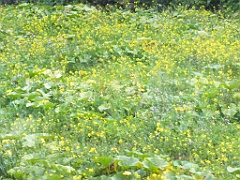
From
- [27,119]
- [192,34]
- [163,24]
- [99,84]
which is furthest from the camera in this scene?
[163,24]

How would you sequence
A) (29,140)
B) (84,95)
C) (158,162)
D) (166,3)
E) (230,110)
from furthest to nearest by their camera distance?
1. (166,3)
2. (84,95)
3. (230,110)
4. (29,140)
5. (158,162)

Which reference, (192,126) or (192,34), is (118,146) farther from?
(192,34)

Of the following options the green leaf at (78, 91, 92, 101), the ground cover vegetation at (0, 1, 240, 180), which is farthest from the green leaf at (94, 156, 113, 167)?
the green leaf at (78, 91, 92, 101)

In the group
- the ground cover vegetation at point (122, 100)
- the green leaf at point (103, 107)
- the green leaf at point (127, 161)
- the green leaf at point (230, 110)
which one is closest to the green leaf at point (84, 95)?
the ground cover vegetation at point (122, 100)

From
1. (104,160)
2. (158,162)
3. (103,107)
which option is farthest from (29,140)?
(158,162)

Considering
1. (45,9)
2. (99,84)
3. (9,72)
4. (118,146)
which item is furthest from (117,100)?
(45,9)

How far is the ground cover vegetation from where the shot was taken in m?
4.38

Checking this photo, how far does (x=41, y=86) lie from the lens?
21.1ft

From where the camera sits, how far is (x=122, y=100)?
5.82m

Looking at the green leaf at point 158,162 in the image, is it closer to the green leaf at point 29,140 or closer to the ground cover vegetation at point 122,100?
the ground cover vegetation at point 122,100

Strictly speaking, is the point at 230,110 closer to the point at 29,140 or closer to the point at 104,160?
the point at 104,160

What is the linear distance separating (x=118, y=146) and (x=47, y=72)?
7.67ft

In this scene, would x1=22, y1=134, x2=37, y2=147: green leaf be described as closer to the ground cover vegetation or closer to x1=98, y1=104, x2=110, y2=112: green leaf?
the ground cover vegetation

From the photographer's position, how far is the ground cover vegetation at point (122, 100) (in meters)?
4.38
